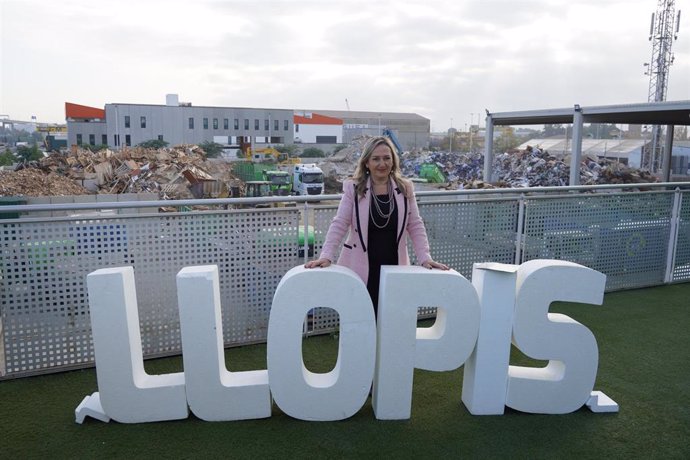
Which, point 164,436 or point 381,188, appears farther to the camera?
point 381,188

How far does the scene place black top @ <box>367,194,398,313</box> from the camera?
3.44 metres

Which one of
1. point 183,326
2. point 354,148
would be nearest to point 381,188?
point 183,326

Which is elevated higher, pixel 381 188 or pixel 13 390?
pixel 381 188

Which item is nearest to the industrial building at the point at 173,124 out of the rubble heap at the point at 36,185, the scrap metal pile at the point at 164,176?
the scrap metal pile at the point at 164,176

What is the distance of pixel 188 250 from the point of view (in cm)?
437

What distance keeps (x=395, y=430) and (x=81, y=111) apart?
64039mm

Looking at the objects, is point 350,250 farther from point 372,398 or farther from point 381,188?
point 372,398

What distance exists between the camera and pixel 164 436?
3184 millimetres

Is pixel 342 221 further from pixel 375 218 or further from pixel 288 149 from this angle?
pixel 288 149

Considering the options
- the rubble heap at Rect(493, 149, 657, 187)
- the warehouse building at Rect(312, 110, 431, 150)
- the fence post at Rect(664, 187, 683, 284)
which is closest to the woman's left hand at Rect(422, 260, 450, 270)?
the fence post at Rect(664, 187, 683, 284)

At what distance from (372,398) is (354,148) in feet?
150

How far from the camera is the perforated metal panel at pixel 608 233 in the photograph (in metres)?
5.82

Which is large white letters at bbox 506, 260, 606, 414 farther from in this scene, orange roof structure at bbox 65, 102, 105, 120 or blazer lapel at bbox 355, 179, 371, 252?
orange roof structure at bbox 65, 102, 105, 120

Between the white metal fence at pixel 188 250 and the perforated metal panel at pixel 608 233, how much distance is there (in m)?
0.02
